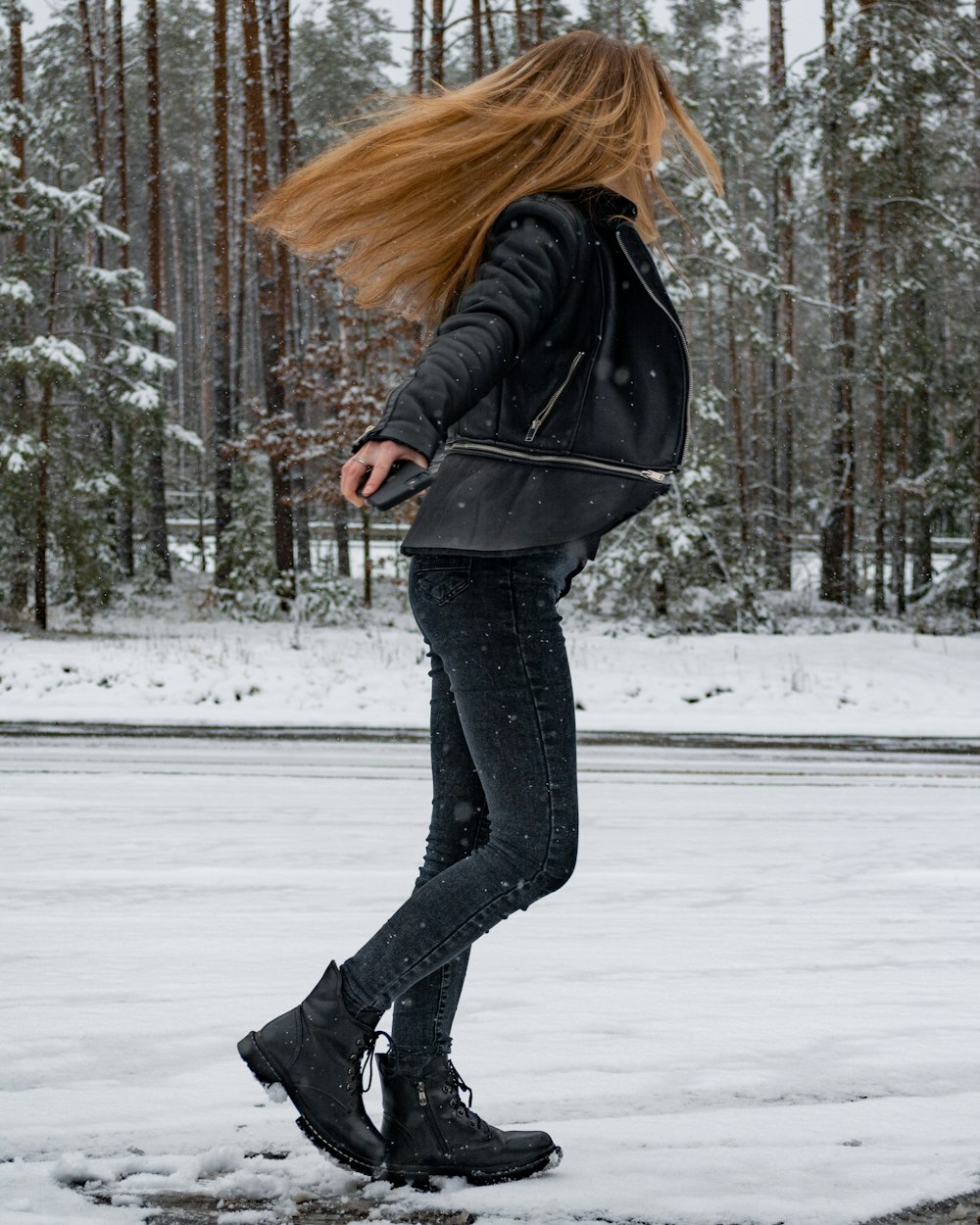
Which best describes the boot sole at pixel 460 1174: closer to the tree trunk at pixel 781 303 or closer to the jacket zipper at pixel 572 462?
the jacket zipper at pixel 572 462

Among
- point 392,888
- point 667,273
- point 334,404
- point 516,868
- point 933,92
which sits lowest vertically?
point 392,888

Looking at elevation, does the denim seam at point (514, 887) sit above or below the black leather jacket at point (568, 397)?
below

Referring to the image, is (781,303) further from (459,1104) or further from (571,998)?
(459,1104)

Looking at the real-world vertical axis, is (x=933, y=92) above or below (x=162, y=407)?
above

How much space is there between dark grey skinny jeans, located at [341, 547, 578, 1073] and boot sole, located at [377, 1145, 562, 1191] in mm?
306

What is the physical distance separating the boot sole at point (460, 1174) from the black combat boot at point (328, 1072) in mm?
40

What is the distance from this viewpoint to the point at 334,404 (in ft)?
62.5

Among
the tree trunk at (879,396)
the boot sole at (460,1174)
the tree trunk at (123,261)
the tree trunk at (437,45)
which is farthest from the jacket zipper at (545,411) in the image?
the tree trunk at (879,396)

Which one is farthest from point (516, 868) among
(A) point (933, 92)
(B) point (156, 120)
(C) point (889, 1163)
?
(B) point (156, 120)

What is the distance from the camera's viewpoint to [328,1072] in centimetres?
245

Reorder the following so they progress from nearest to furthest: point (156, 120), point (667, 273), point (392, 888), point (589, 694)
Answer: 1. point (392, 888)
2. point (589, 694)
3. point (667, 273)
4. point (156, 120)

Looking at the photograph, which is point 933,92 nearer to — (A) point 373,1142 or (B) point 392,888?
(B) point 392,888

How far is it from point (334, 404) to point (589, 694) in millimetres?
9067

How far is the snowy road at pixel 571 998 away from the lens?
2.45 metres
